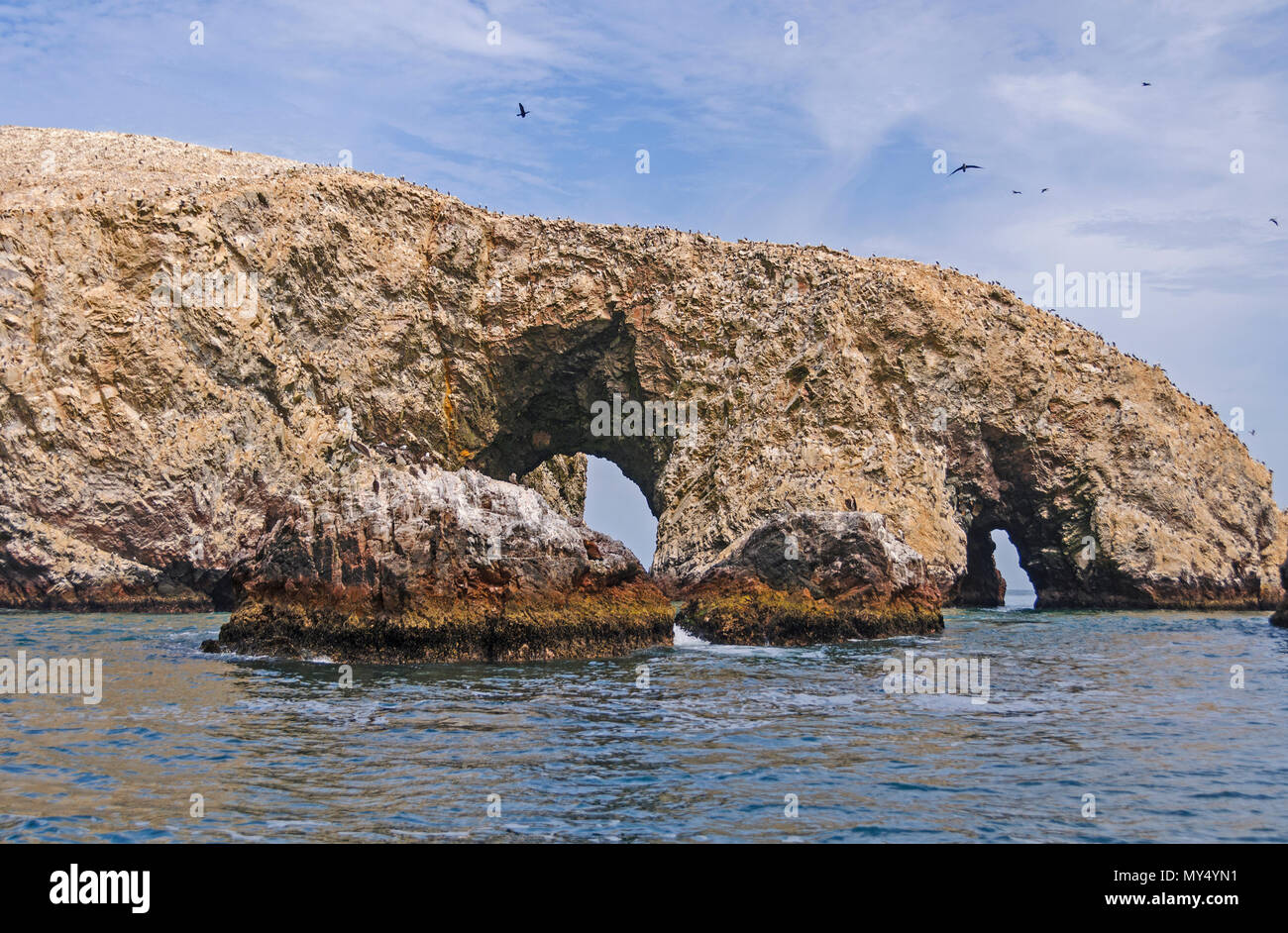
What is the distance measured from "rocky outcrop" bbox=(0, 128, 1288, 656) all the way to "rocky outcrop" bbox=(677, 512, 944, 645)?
1063 cm

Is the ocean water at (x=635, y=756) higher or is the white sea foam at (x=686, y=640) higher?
the ocean water at (x=635, y=756)

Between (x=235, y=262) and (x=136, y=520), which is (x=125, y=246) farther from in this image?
(x=136, y=520)

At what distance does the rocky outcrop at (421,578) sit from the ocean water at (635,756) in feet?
3.19

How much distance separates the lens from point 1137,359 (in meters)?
54.6

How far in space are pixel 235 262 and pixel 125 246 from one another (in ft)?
13.9

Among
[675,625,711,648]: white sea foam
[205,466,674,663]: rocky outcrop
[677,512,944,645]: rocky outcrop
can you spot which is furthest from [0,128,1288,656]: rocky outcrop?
[205,466,674,663]: rocky outcrop

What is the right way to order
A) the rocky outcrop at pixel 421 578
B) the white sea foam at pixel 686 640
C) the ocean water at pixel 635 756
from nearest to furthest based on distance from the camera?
the ocean water at pixel 635 756 < the rocky outcrop at pixel 421 578 < the white sea foam at pixel 686 640

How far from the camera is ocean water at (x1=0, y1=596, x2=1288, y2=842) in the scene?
8891 millimetres

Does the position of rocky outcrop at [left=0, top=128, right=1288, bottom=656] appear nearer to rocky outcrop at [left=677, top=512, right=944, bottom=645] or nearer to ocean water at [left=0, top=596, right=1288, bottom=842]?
rocky outcrop at [left=677, top=512, right=944, bottom=645]

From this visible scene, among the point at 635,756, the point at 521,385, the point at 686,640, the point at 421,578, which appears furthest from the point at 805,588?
the point at 521,385

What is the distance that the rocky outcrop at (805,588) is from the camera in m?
27.3

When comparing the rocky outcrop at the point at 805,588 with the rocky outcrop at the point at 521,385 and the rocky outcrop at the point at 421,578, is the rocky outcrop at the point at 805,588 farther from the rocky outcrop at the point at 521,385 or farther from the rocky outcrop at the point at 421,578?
the rocky outcrop at the point at 521,385

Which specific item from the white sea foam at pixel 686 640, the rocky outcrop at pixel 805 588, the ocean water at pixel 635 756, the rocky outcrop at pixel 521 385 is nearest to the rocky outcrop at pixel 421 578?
the ocean water at pixel 635 756

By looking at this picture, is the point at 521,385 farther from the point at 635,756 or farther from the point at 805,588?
the point at 635,756
